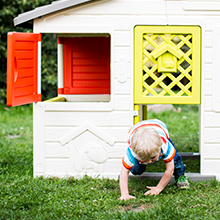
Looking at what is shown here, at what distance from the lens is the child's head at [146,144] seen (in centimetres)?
310

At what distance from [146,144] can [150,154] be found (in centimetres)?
9

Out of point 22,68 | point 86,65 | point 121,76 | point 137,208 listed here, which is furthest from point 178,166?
point 86,65

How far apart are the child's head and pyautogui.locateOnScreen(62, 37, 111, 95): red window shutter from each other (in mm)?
3014

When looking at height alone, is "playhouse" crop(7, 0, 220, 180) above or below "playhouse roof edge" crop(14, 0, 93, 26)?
below

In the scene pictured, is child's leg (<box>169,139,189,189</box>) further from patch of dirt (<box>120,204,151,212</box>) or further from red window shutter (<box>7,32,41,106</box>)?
red window shutter (<box>7,32,41,106</box>)

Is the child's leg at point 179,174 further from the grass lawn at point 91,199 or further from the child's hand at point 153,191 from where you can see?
the child's hand at point 153,191

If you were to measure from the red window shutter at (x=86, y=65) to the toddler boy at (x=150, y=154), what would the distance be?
100 inches

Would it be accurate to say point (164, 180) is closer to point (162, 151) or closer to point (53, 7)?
point (162, 151)

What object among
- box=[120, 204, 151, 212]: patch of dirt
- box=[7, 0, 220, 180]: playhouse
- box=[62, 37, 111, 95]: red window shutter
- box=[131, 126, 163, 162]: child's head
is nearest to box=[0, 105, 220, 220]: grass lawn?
box=[120, 204, 151, 212]: patch of dirt

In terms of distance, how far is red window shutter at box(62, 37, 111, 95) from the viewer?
605 cm

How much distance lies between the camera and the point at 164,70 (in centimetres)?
406

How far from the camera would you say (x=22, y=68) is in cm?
394

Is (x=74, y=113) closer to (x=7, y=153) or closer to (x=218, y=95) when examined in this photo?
(x=218, y=95)

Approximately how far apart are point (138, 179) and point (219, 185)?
84cm
